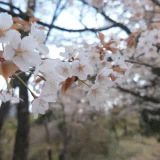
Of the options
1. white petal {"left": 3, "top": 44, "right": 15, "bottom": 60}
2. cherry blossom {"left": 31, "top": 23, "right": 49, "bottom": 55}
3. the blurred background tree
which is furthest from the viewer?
the blurred background tree

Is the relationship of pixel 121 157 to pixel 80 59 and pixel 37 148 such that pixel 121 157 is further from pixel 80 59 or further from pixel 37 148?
pixel 80 59

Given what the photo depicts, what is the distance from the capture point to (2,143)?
16.8 ft

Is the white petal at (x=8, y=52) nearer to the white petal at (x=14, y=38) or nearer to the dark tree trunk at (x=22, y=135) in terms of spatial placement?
the white petal at (x=14, y=38)

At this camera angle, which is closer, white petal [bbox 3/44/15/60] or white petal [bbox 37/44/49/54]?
white petal [bbox 3/44/15/60]

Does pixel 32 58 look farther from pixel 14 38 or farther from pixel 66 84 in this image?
pixel 66 84

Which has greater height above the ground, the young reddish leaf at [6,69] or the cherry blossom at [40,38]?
the cherry blossom at [40,38]

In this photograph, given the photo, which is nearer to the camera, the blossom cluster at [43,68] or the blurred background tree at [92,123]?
the blossom cluster at [43,68]

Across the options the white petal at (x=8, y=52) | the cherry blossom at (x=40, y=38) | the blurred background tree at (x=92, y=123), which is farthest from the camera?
the blurred background tree at (x=92, y=123)

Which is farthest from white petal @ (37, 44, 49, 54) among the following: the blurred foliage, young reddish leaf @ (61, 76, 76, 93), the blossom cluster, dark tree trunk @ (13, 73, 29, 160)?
the blurred foliage

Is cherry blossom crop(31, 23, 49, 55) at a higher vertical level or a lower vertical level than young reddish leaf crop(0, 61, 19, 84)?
higher

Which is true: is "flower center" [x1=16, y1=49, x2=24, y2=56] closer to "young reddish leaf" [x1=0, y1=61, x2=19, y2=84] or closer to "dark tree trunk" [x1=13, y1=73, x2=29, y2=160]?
"young reddish leaf" [x1=0, y1=61, x2=19, y2=84]

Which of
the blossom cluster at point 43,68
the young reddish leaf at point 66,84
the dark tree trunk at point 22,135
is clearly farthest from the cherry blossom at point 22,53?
the dark tree trunk at point 22,135

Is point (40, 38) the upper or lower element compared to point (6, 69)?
upper

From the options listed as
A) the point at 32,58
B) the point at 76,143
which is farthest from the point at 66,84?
the point at 76,143
